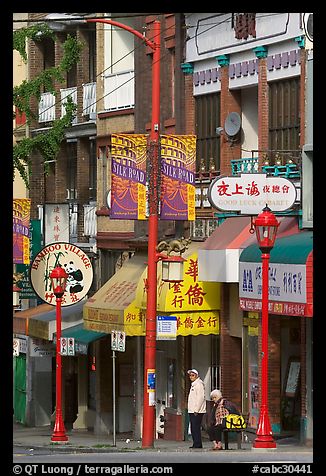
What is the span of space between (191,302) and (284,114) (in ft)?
17.7

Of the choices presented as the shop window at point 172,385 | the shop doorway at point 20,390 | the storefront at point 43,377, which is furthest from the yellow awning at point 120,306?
the shop doorway at point 20,390

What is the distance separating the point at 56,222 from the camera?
173 feet

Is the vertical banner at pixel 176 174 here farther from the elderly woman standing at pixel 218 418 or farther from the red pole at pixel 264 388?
the red pole at pixel 264 388

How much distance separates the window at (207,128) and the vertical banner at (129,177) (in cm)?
301

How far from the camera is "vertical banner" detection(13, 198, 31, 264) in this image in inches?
1871

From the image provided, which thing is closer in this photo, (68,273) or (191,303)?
(191,303)

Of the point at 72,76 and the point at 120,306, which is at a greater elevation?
the point at 72,76

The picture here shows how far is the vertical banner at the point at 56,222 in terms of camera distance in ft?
171

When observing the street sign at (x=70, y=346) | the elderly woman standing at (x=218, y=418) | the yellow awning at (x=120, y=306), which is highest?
the yellow awning at (x=120, y=306)

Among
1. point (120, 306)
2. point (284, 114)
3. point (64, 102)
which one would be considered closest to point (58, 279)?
point (120, 306)

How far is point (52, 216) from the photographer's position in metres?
53.0

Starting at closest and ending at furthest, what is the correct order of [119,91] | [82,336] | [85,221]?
[82,336] < [119,91] < [85,221]

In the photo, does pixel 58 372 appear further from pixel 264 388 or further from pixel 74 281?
pixel 264 388
